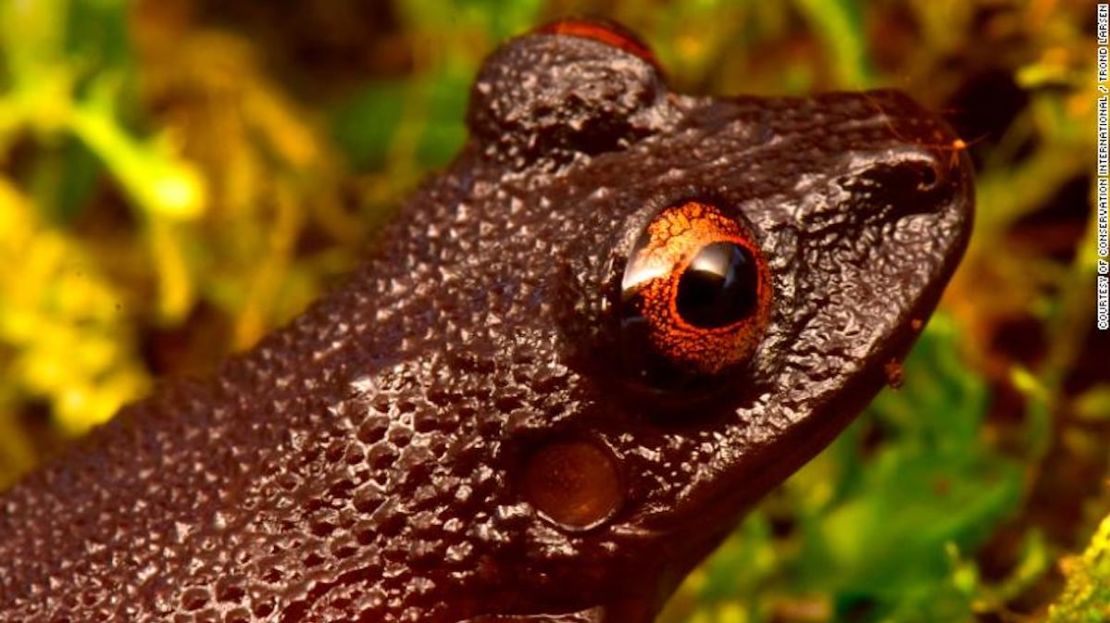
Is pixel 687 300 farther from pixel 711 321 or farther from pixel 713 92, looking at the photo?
pixel 713 92

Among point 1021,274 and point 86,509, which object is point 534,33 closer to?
point 86,509

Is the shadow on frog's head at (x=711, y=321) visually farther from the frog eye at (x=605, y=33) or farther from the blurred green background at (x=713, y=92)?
the blurred green background at (x=713, y=92)

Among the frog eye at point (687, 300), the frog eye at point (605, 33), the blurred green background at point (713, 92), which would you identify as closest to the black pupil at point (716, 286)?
the frog eye at point (687, 300)

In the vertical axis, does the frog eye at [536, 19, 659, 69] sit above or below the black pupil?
above

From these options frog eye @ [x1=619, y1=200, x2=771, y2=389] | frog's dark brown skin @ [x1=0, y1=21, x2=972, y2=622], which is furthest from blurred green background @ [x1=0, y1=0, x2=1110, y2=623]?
frog eye @ [x1=619, y1=200, x2=771, y2=389]

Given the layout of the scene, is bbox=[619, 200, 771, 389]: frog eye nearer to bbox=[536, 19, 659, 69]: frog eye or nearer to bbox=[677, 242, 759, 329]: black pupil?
bbox=[677, 242, 759, 329]: black pupil

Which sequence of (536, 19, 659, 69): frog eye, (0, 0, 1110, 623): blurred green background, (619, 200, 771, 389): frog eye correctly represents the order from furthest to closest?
1. (0, 0, 1110, 623): blurred green background
2. (536, 19, 659, 69): frog eye
3. (619, 200, 771, 389): frog eye

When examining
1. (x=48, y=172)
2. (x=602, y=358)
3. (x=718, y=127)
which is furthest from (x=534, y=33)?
(x=48, y=172)
